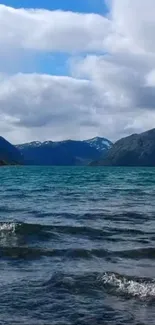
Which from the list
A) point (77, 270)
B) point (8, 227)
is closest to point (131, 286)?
point (77, 270)

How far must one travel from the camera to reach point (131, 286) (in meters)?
13.2

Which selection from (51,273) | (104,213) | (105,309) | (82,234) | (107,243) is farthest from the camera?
(104,213)

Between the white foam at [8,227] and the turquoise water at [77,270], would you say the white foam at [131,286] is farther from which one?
the white foam at [8,227]

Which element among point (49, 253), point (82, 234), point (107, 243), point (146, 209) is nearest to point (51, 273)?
point (49, 253)

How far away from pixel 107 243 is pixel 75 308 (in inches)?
369

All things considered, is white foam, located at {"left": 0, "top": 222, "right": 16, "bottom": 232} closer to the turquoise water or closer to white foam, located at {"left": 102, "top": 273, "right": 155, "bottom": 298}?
the turquoise water

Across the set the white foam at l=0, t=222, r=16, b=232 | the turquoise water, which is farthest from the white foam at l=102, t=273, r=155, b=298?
the white foam at l=0, t=222, r=16, b=232

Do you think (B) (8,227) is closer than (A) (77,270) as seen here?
No

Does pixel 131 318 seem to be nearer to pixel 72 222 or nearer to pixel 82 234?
pixel 82 234

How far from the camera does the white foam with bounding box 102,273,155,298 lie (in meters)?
12.6

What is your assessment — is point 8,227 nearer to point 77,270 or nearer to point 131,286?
point 77,270

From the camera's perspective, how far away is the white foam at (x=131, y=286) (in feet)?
41.3

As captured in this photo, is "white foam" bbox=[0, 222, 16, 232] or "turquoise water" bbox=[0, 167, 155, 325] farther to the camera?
"white foam" bbox=[0, 222, 16, 232]

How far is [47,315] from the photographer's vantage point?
1089 cm
